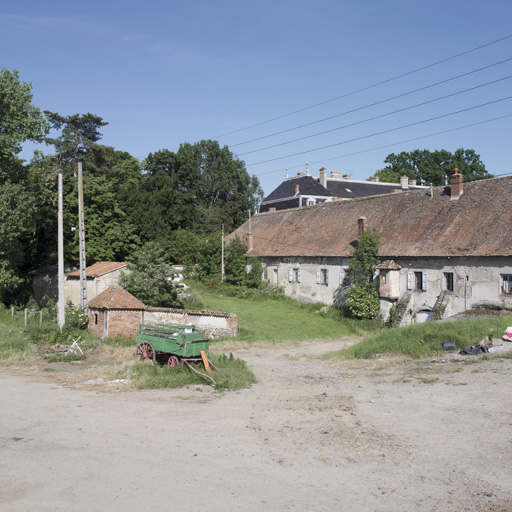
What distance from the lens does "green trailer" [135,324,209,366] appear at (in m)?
15.4

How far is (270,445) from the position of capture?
9352 millimetres

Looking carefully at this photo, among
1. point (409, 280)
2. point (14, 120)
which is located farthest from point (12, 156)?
point (409, 280)

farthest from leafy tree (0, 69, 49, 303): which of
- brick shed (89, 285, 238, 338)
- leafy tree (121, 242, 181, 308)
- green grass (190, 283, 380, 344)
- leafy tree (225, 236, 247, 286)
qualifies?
leafy tree (225, 236, 247, 286)

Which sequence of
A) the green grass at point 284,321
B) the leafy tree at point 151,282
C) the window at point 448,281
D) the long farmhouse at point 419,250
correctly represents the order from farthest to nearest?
the leafy tree at point 151,282 < the window at point 448,281 < the green grass at point 284,321 < the long farmhouse at point 419,250

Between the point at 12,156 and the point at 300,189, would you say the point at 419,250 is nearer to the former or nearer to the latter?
the point at 12,156

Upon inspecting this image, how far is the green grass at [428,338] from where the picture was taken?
17672mm

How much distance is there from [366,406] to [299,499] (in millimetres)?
5213

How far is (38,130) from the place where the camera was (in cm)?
2933

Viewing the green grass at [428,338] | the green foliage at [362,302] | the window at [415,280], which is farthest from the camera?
the green foliage at [362,302]

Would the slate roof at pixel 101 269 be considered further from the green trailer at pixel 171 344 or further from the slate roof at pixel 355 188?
the slate roof at pixel 355 188

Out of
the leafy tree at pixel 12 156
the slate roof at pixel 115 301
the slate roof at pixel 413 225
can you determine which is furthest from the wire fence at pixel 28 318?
the slate roof at pixel 413 225

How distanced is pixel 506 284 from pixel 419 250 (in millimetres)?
5413

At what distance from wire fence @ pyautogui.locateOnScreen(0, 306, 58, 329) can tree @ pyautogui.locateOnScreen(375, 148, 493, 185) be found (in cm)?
6276

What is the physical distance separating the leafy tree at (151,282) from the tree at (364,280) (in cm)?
1036
